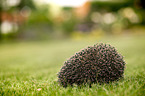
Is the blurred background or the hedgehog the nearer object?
the hedgehog

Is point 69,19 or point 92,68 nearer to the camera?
point 92,68

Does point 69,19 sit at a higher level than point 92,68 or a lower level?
higher

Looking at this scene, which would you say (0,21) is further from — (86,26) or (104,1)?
(104,1)

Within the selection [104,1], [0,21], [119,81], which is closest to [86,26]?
[104,1]

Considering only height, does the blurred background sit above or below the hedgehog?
above
